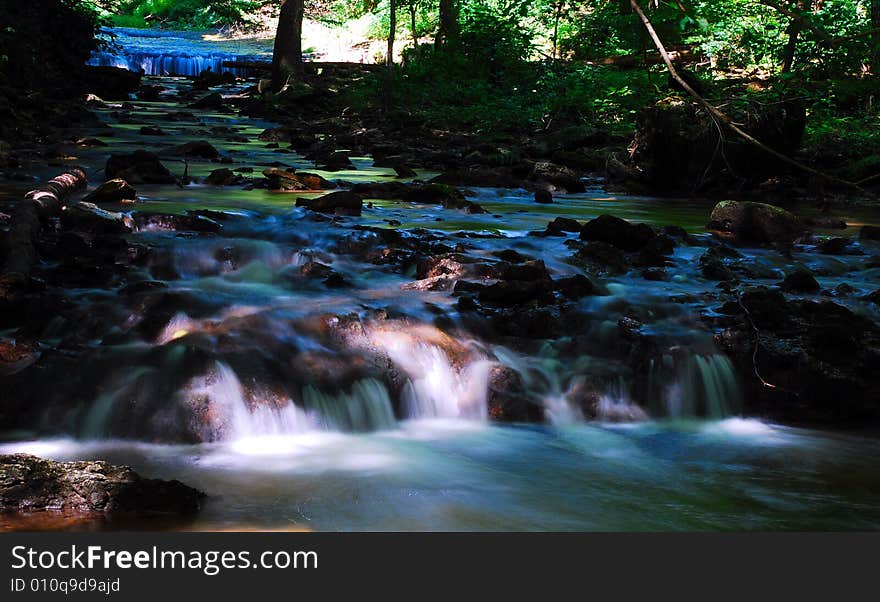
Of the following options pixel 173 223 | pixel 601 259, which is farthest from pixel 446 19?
pixel 601 259

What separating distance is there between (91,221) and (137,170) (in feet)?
11.3

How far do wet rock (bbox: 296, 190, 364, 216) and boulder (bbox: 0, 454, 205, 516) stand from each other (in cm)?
595

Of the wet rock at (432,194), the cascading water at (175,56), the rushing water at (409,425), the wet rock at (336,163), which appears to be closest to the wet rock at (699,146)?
the wet rock at (432,194)

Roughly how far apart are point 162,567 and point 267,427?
2191 millimetres

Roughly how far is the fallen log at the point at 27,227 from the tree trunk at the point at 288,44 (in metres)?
13.4

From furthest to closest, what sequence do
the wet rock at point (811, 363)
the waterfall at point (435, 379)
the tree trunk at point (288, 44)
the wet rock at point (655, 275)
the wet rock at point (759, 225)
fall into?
the tree trunk at point (288, 44) < the wet rock at point (759, 225) < the wet rock at point (655, 275) < the wet rock at point (811, 363) < the waterfall at point (435, 379)

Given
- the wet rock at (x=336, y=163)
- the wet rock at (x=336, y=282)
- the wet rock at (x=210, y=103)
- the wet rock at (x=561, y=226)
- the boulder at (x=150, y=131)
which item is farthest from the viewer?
the wet rock at (x=210, y=103)

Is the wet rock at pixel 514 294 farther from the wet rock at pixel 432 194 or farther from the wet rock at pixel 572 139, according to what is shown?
the wet rock at pixel 572 139

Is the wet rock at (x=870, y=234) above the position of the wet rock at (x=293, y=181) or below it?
below

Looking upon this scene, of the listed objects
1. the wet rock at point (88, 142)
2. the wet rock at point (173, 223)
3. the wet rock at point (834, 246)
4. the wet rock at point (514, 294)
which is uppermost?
the wet rock at point (88, 142)

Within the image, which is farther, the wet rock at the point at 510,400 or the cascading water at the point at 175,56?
the cascading water at the point at 175,56

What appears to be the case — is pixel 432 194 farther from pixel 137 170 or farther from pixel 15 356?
pixel 15 356

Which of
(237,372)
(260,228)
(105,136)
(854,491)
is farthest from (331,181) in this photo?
(854,491)

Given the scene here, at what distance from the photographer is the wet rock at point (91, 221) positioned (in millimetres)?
7668
